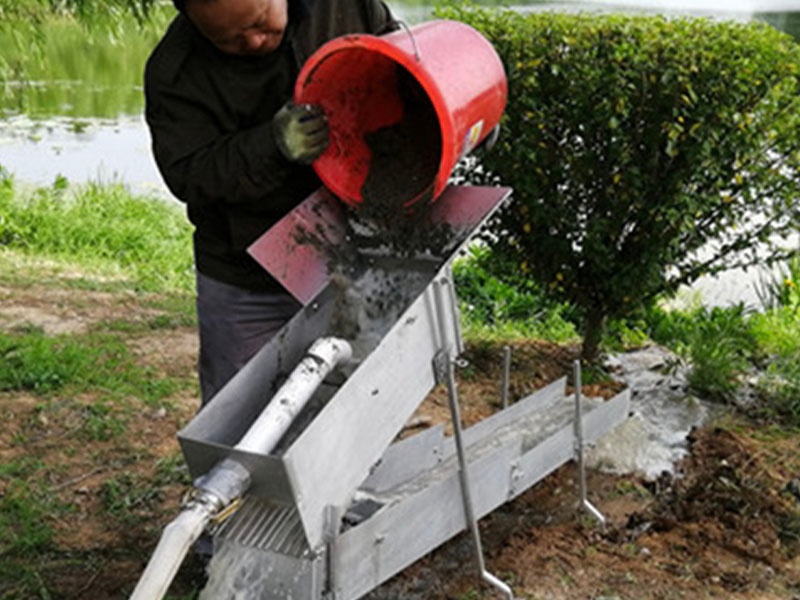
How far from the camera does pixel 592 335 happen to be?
506cm

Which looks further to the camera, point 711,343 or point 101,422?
point 711,343

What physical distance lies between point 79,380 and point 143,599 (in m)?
3.13

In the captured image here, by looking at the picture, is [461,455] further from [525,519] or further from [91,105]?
[91,105]

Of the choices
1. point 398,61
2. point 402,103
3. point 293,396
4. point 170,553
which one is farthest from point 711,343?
point 170,553

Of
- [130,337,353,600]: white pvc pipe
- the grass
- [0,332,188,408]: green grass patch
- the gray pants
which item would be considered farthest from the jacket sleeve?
the grass

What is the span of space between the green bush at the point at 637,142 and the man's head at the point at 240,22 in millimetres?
2119

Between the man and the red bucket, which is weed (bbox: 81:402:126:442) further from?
the red bucket

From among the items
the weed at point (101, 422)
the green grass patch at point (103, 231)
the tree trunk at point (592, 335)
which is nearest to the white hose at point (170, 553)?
the weed at point (101, 422)

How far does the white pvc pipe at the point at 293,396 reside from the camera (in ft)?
6.61

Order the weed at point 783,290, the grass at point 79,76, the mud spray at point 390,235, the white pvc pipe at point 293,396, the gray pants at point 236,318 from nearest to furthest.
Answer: the white pvc pipe at point 293,396 < the mud spray at point 390,235 < the gray pants at point 236,318 < the weed at point 783,290 < the grass at point 79,76

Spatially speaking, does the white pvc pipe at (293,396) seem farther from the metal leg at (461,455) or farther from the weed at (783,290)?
the weed at (783,290)

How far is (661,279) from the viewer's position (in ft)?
15.5

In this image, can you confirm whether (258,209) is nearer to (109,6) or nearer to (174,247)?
(109,6)

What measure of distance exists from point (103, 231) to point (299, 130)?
6.23m
